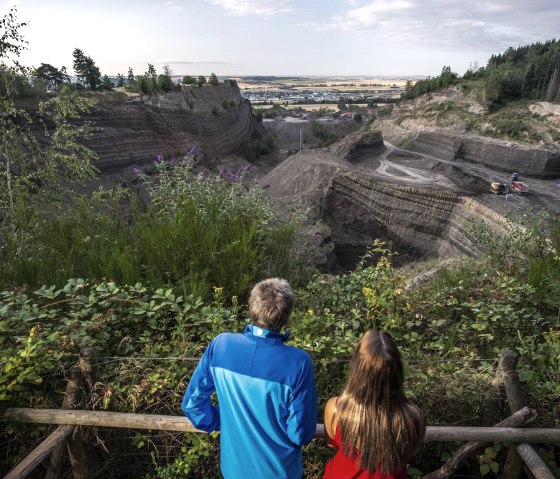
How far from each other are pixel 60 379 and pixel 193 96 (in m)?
38.4

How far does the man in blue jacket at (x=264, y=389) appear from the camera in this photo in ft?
6.05

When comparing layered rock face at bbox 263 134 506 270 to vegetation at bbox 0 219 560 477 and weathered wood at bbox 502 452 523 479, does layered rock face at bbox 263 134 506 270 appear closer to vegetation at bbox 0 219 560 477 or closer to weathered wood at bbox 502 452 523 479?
vegetation at bbox 0 219 560 477

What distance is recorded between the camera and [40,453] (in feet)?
7.96

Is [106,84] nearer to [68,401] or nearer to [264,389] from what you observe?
[68,401]

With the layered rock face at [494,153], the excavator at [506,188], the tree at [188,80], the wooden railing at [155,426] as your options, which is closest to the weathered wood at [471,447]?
the wooden railing at [155,426]

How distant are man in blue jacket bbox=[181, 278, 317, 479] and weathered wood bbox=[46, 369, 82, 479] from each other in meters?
1.13

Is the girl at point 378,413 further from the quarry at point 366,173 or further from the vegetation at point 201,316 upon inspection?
the quarry at point 366,173

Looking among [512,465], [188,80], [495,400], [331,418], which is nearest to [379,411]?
[331,418]

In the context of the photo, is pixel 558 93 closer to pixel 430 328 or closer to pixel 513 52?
pixel 513 52

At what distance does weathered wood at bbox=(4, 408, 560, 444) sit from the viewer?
2.53m

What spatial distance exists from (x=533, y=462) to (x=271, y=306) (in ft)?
6.74

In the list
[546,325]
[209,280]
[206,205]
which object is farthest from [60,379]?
[546,325]

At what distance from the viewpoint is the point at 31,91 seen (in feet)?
68.9

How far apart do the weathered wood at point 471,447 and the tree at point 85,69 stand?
40.5m
